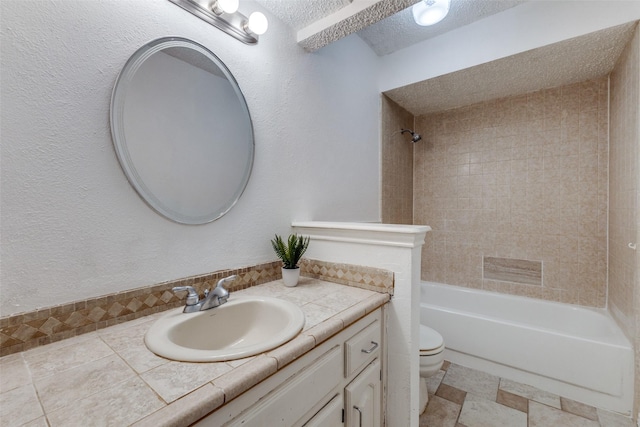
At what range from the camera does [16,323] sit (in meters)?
0.68

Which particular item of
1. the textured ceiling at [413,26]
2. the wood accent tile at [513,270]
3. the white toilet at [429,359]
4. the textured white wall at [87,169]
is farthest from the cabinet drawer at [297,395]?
the wood accent tile at [513,270]

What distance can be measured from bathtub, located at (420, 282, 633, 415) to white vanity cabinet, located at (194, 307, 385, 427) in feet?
3.82

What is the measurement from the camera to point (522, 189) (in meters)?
2.35

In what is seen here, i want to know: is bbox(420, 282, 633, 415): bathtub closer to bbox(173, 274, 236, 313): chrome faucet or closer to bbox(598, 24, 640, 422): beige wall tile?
bbox(598, 24, 640, 422): beige wall tile

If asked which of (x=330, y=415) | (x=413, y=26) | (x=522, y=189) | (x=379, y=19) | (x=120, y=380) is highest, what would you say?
(x=413, y=26)

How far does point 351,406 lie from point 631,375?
1.73 meters

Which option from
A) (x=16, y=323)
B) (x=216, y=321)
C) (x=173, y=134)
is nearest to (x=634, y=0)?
(x=173, y=134)

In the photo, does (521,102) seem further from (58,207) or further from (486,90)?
(58,207)

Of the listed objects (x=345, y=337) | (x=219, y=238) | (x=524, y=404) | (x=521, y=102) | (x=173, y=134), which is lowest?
(x=524, y=404)

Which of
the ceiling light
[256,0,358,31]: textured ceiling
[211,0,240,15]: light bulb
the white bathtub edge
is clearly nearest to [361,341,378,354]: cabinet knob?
the white bathtub edge

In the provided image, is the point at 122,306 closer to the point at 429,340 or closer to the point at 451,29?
the point at 429,340

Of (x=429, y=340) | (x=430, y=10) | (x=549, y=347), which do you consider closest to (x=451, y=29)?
(x=430, y=10)

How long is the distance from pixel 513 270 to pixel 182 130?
9.17ft

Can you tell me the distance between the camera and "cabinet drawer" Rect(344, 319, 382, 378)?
0.90 meters
